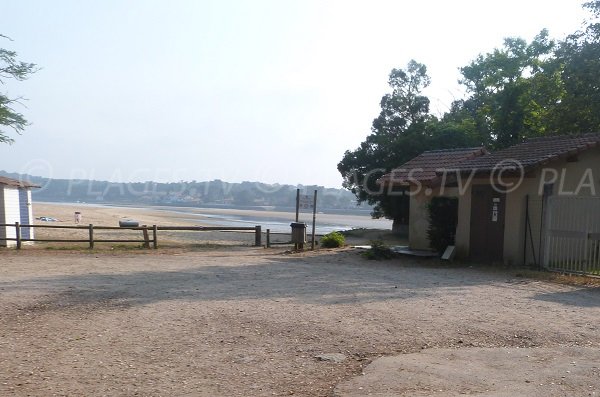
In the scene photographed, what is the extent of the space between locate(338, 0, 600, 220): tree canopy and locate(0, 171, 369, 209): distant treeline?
59190 millimetres

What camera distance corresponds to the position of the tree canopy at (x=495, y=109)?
78.3ft

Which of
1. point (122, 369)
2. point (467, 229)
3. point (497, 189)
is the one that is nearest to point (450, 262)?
point (467, 229)

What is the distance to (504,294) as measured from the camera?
35.8ft

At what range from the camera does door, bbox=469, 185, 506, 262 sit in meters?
16.3

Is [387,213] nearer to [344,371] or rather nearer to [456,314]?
[456,314]

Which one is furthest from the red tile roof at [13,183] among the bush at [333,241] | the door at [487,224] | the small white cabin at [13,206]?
the door at [487,224]

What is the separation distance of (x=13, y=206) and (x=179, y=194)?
10931cm

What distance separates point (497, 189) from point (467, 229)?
5.49 ft

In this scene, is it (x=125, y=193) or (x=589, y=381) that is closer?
(x=589, y=381)

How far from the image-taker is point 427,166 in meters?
22.0

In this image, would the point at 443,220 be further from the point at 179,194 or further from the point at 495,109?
the point at 179,194

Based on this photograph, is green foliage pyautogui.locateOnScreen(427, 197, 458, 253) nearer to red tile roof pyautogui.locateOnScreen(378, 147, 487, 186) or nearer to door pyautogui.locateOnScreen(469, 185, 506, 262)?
door pyautogui.locateOnScreen(469, 185, 506, 262)

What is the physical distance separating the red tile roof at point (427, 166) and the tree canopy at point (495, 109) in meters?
5.64

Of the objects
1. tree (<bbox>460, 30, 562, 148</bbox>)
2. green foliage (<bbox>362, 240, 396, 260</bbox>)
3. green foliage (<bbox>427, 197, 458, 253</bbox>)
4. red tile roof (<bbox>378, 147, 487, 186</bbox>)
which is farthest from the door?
tree (<bbox>460, 30, 562, 148</bbox>)
